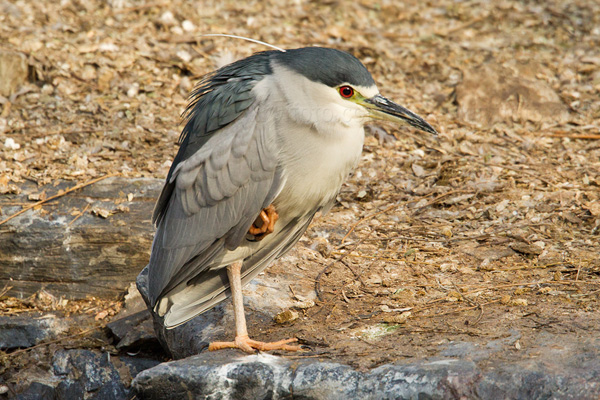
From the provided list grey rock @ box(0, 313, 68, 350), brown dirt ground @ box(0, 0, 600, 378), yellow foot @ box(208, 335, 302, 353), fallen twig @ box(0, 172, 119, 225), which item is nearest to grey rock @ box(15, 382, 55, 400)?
grey rock @ box(0, 313, 68, 350)

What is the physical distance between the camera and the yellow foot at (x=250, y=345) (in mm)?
3459

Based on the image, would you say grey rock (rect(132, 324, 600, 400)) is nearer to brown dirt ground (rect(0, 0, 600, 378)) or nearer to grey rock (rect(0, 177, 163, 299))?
brown dirt ground (rect(0, 0, 600, 378))

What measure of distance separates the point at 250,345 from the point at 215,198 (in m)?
0.81

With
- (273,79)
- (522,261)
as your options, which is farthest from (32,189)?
(522,261)

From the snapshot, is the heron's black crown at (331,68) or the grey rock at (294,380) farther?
the heron's black crown at (331,68)

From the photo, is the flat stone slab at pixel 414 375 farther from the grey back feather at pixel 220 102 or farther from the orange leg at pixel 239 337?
the grey back feather at pixel 220 102

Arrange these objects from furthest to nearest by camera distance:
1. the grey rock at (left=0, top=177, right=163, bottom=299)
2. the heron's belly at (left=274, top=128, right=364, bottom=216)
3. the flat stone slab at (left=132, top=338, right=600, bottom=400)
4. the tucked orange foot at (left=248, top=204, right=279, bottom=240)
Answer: the grey rock at (left=0, top=177, right=163, bottom=299), the tucked orange foot at (left=248, top=204, right=279, bottom=240), the heron's belly at (left=274, top=128, right=364, bottom=216), the flat stone slab at (left=132, top=338, right=600, bottom=400)

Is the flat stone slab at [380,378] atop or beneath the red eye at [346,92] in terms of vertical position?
beneath

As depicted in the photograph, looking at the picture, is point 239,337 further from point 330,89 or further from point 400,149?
point 400,149

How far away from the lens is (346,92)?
345cm

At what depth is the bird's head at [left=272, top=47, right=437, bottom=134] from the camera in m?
3.39

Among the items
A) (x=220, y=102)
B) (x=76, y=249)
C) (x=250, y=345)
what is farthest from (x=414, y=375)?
(x=76, y=249)

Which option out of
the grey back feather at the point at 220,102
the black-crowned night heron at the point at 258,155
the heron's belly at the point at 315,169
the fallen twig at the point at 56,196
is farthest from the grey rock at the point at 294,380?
the fallen twig at the point at 56,196

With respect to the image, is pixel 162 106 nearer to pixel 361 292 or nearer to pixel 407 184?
pixel 407 184
